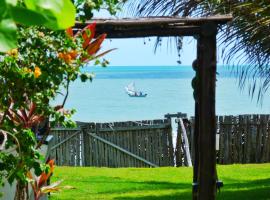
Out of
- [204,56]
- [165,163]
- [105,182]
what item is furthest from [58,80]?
[165,163]

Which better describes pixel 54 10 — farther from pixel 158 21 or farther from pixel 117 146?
pixel 117 146

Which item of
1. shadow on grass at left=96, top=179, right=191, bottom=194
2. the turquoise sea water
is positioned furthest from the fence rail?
shadow on grass at left=96, top=179, right=191, bottom=194

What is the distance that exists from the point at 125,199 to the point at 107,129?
22.1ft

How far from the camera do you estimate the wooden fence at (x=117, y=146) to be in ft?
Result: 50.5

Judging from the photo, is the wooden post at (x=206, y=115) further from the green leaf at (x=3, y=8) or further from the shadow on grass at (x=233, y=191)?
the green leaf at (x=3, y=8)

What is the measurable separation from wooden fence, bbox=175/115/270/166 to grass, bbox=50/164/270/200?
Result: 1.45 meters

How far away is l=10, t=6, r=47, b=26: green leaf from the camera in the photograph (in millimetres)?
630

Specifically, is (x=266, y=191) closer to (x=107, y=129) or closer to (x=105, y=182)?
(x=105, y=182)

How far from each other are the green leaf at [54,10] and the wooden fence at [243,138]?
→ 48.5 ft

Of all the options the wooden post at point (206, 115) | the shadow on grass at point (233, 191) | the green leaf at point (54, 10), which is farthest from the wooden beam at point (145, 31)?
the green leaf at point (54, 10)

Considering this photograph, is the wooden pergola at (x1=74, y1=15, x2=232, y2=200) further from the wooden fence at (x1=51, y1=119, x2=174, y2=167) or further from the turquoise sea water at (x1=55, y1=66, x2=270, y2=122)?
the wooden fence at (x1=51, y1=119, x2=174, y2=167)

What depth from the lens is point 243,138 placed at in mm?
15625

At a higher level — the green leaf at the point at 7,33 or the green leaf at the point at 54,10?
the green leaf at the point at 54,10

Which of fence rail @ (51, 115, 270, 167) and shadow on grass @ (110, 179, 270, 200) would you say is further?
fence rail @ (51, 115, 270, 167)
